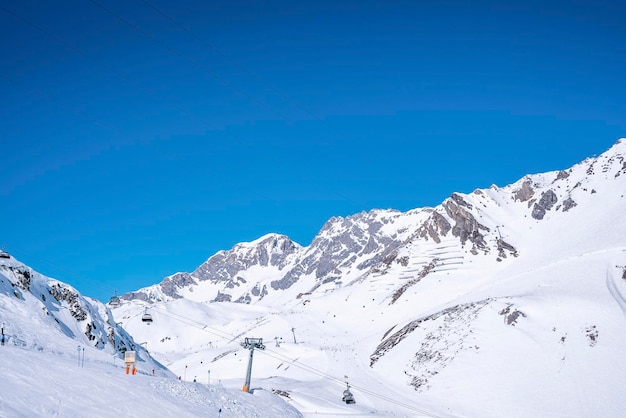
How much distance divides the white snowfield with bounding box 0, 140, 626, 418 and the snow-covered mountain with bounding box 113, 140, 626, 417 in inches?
10.6

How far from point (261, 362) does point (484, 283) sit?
54.4m

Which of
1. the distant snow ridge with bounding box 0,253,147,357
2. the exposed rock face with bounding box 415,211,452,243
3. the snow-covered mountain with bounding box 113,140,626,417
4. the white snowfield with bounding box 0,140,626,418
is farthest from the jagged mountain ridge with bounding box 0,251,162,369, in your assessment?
the exposed rock face with bounding box 415,211,452,243

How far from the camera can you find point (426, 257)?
153 m

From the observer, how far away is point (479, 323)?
237ft

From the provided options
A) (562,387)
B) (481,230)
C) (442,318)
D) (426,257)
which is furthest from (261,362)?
(481,230)

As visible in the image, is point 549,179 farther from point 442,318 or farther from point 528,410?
point 528,410

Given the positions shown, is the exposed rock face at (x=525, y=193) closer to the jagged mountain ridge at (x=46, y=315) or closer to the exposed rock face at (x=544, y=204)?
the exposed rock face at (x=544, y=204)

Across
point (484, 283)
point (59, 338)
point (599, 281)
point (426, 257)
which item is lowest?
point (59, 338)

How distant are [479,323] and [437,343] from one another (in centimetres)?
663

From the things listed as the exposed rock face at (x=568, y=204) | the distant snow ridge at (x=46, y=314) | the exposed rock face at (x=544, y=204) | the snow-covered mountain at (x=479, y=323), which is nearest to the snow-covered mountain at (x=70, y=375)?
the distant snow ridge at (x=46, y=314)

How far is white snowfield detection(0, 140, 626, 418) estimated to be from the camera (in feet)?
90.0

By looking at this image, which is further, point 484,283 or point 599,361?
point 484,283

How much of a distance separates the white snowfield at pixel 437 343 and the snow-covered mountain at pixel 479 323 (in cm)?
27

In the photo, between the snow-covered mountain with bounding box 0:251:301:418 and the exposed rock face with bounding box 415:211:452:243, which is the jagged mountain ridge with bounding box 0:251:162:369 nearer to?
the snow-covered mountain with bounding box 0:251:301:418
